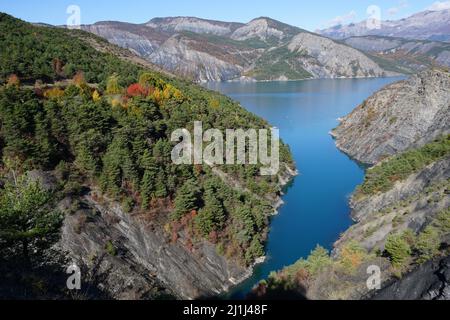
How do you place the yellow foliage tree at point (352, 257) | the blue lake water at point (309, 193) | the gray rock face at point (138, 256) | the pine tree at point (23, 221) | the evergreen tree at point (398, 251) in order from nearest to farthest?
the pine tree at point (23, 221)
the evergreen tree at point (398, 251)
the yellow foliage tree at point (352, 257)
the gray rock face at point (138, 256)
the blue lake water at point (309, 193)

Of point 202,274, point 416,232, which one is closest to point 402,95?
point 416,232

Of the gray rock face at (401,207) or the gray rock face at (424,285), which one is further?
the gray rock face at (401,207)

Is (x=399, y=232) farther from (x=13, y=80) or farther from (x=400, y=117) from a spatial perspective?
(x=400, y=117)

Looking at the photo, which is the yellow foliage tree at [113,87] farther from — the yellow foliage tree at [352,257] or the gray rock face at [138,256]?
the yellow foliage tree at [352,257]

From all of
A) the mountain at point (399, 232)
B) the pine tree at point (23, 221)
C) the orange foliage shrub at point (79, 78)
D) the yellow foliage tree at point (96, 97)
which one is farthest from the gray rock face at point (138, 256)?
the orange foliage shrub at point (79, 78)
